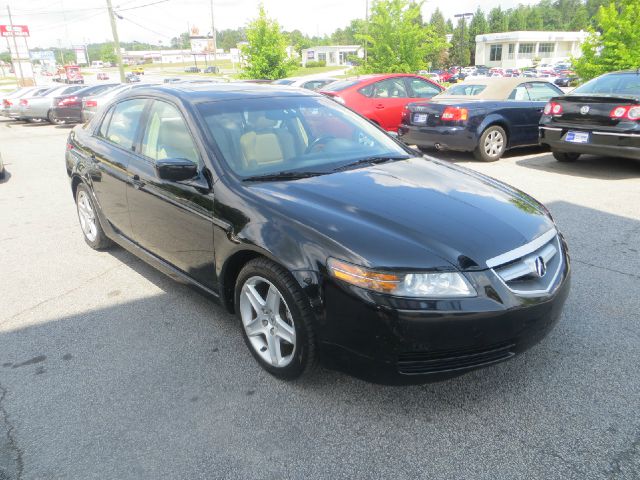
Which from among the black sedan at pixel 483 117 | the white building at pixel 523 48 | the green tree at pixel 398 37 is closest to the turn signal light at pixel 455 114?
the black sedan at pixel 483 117

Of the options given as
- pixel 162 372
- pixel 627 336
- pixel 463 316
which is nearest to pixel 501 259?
pixel 463 316

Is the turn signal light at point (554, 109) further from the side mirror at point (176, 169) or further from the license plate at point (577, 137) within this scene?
the side mirror at point (176, 169)

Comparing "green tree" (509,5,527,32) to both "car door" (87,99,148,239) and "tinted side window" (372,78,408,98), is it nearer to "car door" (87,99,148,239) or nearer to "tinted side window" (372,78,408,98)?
"tinted side window" (372,78,408,98)

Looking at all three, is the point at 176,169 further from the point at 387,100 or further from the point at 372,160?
the point at 387,100

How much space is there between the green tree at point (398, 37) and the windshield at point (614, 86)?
1077 centimetres

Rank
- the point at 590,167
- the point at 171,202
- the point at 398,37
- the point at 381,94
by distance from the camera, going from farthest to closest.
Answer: the point at 398,37 < the point at 381,94 < the point at 590,167 < the point at 171,202

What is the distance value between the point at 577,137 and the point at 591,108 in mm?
434

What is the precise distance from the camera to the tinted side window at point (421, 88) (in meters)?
10.5

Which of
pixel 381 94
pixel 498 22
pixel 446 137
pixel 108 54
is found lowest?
pixel 446 137

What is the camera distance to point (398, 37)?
58.3 feet

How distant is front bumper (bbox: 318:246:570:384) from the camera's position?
2.21m

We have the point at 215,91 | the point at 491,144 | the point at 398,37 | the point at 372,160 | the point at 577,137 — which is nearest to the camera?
the point at 372,160

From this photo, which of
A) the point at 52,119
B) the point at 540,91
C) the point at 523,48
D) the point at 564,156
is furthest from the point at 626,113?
the point at 523,48

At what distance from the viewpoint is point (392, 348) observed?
225cm
